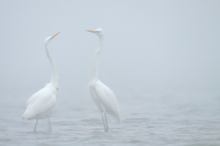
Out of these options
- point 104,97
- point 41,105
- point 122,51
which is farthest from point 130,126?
point 122,51

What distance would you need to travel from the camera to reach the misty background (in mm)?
21073

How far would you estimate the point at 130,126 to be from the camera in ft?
47.4

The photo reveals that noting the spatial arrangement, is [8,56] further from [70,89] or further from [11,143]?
[11,143]

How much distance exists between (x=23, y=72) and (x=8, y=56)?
41.2 ft

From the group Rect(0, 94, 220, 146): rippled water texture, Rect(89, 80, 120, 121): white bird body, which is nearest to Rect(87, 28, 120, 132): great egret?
Rect(89, 80, 120, 121): white bird body

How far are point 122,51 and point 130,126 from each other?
1113 inches

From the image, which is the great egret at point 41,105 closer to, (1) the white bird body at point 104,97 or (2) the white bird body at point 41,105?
(2) the white bird body at point 41,105

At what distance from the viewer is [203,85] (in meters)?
22.4

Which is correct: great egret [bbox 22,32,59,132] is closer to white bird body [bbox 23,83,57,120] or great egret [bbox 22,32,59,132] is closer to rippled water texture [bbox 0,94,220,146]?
white bird body [bbox 23,83,57,120]

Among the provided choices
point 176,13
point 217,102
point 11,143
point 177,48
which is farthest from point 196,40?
point 11,143

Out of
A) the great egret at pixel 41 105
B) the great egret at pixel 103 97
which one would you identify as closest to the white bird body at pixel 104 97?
the great egret at pixel 103 97

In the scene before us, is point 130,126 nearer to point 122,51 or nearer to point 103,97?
point 103,97

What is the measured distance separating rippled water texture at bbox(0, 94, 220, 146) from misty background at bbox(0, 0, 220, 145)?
1.02 ft

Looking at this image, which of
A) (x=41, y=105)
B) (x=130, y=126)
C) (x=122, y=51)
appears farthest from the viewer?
(x=122, y=51)
